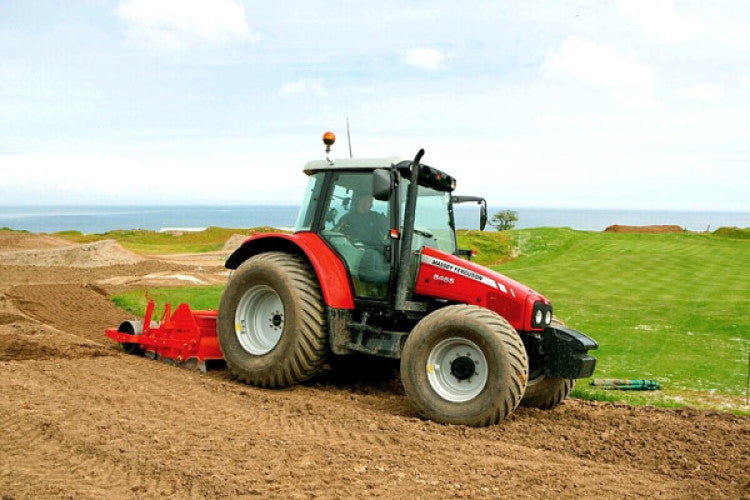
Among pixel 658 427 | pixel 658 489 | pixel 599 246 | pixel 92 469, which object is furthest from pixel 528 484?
pixel 599 246

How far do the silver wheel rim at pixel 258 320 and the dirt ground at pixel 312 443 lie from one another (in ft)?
1.60

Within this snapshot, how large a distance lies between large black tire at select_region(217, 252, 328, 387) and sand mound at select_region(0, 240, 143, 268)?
18868 mm

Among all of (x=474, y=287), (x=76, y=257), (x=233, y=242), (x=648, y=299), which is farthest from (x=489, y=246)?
(x=474, y=287)

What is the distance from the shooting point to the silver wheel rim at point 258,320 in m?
7.23

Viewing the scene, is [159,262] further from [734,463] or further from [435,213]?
[734,463]

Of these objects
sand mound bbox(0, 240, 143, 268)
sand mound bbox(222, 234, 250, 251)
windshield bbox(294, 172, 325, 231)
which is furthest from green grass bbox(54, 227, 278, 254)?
windshield bbox(294, 172, 325, 231)

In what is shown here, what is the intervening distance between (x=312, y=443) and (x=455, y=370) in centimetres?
149

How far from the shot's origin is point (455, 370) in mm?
5922

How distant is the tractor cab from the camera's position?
6469 mm

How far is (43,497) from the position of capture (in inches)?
151

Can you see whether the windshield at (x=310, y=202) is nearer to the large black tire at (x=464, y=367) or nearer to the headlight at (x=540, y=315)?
the large black tire at (x=464, y=367)

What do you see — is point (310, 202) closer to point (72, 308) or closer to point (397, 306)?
point (397, 306)

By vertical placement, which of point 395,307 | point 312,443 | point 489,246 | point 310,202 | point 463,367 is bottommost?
point 312,443

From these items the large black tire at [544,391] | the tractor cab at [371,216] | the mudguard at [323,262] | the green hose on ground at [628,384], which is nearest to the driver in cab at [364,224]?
the tractor cab at [371,216]
